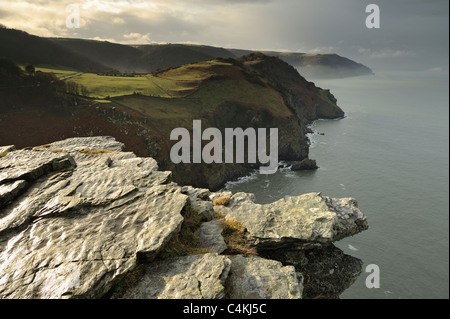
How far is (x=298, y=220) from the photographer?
13.7 meters

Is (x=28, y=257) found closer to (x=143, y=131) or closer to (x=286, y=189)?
(x=143, y=131)

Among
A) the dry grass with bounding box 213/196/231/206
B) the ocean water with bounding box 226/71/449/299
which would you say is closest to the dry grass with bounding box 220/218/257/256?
the dry grass with bounding box 213/196/231/206

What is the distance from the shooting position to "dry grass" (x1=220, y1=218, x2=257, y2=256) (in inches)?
458

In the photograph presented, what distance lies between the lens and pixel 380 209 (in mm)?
51531

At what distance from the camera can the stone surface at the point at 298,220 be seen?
12.5 m

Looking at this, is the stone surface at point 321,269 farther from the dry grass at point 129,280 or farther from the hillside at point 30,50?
the hillside at point 30,50

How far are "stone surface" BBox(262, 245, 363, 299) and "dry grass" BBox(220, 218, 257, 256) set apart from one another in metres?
1.40

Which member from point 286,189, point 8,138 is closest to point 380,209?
point 286,189

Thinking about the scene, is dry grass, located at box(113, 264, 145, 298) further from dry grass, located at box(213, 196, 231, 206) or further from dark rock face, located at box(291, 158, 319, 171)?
dark rock face, located at box(291, 158, 319, 171)

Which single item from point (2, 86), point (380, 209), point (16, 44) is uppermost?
point (16, 44)

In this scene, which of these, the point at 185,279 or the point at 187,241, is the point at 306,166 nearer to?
the point at 187,241

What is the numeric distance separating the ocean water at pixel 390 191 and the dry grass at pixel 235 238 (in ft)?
93.4

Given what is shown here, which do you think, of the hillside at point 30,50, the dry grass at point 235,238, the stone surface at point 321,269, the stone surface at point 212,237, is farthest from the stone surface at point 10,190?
the hillside at point 30,50
